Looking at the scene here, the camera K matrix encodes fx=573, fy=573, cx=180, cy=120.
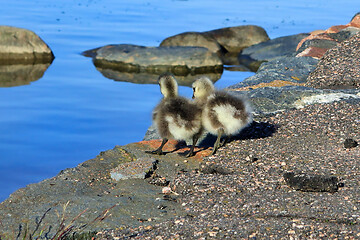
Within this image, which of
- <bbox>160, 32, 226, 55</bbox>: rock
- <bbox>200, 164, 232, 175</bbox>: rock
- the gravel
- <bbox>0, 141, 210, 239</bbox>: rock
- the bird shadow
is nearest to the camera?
the gravel

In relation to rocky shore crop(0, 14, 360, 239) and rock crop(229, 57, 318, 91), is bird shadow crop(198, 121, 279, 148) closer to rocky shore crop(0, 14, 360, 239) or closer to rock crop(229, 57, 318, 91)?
rocky shore crop(0, 14, 360, 239)

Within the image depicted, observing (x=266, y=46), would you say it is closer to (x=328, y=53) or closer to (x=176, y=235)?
(x=328, y=53)

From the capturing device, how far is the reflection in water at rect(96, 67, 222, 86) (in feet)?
52.9

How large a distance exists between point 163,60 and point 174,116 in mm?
10760

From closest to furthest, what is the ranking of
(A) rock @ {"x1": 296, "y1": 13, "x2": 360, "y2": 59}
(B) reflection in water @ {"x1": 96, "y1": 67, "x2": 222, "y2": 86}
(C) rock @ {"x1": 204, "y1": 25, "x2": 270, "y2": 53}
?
(A) rock @ {"x1": 296, "y1": 13, "x2": 360, "y2": 59} → (B) reflection in water @ {"x1": 96, "y1": 67, "x2": 222, "y2": 86} → (C) rock @ {"x1": 204, "y1": 25, "x2": 270, "y2": 53}

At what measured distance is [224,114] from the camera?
641 cm

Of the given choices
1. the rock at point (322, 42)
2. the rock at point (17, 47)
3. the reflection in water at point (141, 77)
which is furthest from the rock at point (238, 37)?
the rock at point (322, 42)

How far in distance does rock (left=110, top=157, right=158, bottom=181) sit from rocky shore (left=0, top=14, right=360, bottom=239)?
0.01 m

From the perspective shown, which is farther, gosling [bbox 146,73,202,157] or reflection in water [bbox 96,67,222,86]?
reflection in water [bbox 96,67,222,86]

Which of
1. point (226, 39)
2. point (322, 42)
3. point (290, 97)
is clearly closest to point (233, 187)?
point (290, 97)

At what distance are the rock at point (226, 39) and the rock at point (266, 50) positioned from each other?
473 mm

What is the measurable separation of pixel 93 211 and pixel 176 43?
1486cm

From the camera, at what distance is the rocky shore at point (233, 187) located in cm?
467

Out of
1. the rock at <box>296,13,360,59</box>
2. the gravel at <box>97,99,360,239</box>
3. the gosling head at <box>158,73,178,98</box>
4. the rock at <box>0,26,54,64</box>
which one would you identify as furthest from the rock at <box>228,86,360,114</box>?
the rock at <box>0,26,54,64</box>
